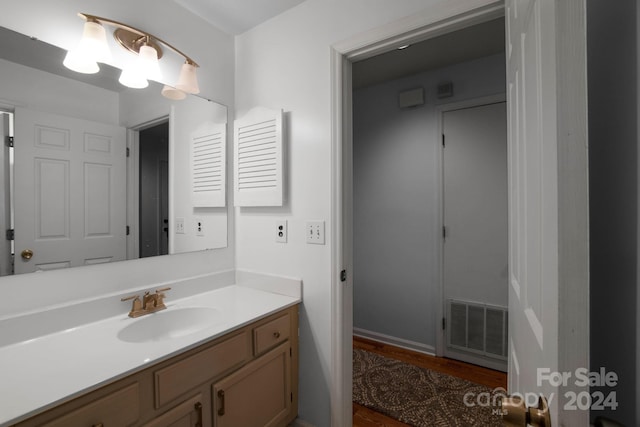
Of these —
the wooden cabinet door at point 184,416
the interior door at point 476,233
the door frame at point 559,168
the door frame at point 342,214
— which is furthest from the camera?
the interior door at point 476,233

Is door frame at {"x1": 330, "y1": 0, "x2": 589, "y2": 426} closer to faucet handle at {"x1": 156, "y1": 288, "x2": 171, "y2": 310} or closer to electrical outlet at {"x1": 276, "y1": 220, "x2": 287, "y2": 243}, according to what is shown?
electrical outlet at {"x1": 276, "y1": 220, "x2": 287, "y2": 243}

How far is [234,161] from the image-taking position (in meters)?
1.93

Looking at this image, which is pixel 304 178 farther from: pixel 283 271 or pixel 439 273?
pixel 439 273

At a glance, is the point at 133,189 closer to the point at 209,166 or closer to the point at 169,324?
the point at 209,166

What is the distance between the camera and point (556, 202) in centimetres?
41

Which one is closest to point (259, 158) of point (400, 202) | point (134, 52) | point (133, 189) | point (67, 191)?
point (133, 189)

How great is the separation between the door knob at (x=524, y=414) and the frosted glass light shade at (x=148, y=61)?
6.06 ft

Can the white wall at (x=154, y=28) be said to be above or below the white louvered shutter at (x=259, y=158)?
above

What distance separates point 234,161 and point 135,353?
1.22 meters

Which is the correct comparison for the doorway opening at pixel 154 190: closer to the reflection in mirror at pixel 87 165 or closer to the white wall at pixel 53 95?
the reflection in mirror at pixel 87 165

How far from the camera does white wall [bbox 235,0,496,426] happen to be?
157 cm

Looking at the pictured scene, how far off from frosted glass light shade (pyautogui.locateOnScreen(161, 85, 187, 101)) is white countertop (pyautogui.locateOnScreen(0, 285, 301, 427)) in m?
1.14

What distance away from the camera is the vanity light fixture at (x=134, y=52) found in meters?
1.29

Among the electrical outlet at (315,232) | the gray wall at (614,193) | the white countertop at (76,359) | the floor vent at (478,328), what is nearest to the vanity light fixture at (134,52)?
the electrical outlet at (315,232)
